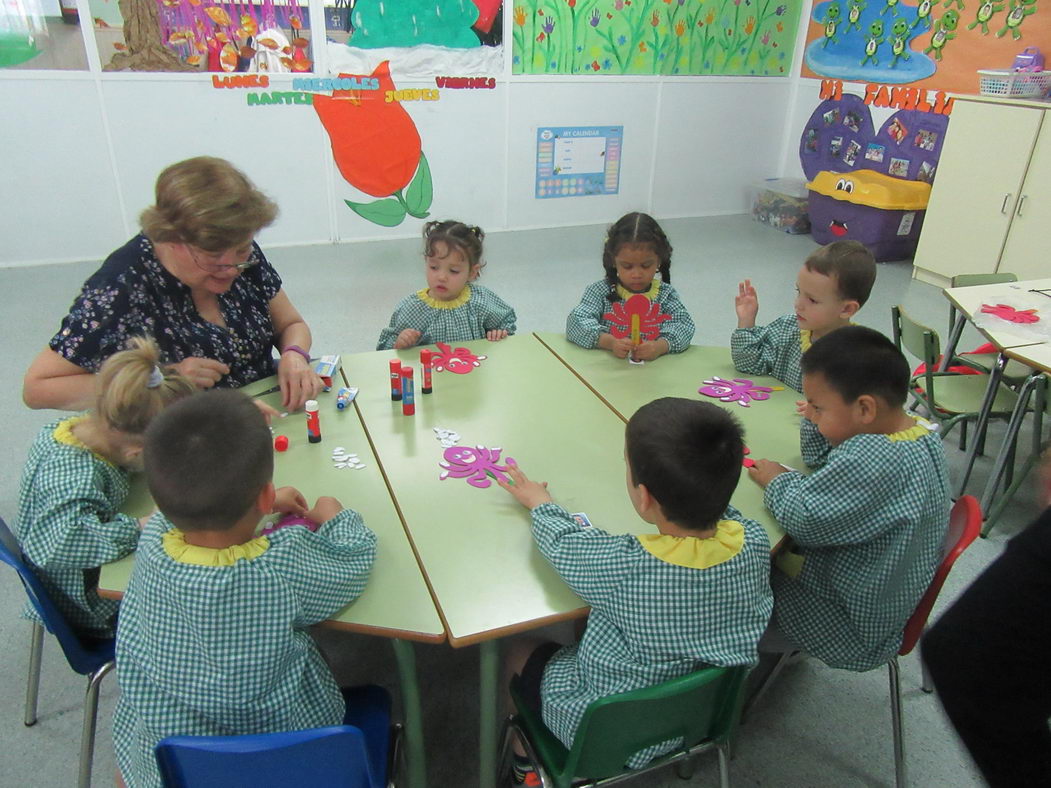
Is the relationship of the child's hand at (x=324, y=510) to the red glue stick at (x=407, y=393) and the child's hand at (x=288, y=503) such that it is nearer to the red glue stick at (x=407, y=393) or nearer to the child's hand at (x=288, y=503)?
the child's hand at (x=288, y=503)

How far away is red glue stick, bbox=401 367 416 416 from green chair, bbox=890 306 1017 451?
5.94ft

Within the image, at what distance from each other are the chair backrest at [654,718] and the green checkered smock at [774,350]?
1.12 meters

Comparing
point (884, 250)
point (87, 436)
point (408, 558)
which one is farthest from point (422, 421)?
point (884, 250)

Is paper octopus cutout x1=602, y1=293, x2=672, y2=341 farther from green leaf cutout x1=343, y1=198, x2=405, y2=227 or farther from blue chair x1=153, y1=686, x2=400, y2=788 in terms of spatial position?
green leaf cutout x1=343, y1=198, x2=405, y2=227

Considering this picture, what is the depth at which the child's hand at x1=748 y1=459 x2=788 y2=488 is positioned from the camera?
1.71 meters

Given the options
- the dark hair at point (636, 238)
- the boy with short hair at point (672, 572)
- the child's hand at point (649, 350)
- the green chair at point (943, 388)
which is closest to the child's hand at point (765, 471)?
the boy with short hair at point (672, 572)

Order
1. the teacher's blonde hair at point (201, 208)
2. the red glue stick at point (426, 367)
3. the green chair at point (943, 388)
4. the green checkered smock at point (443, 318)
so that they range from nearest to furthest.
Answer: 1. the teacher's blonde hair at point (201, 208)
2. the red glue stick at point (426, 367)
3. the green checkered smock at point (443, 318)
4. the green chair at point (943, 388)

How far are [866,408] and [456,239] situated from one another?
4.78ft

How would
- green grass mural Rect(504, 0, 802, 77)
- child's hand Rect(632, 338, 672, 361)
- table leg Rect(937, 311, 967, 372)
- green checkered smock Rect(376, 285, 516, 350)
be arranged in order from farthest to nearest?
green grass mural Rect(504, 0, 802, 77), table leg Rect(937, 311, 967, 372), green checkered smock Rect(376, 285, 516, 350), child's hand Rect(632, 338, 672, 361)

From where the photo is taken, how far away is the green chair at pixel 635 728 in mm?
1195

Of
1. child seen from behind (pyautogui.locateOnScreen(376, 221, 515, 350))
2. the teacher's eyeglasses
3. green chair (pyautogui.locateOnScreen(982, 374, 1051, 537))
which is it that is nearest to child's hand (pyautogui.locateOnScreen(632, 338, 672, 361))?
child seen from behind (pyautogui.locateOnScreen(376, 221, 515, 350))

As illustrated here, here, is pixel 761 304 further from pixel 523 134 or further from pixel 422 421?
pixel 422 421

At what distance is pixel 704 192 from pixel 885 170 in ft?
5.14

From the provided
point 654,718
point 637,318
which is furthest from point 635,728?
point 637,318
